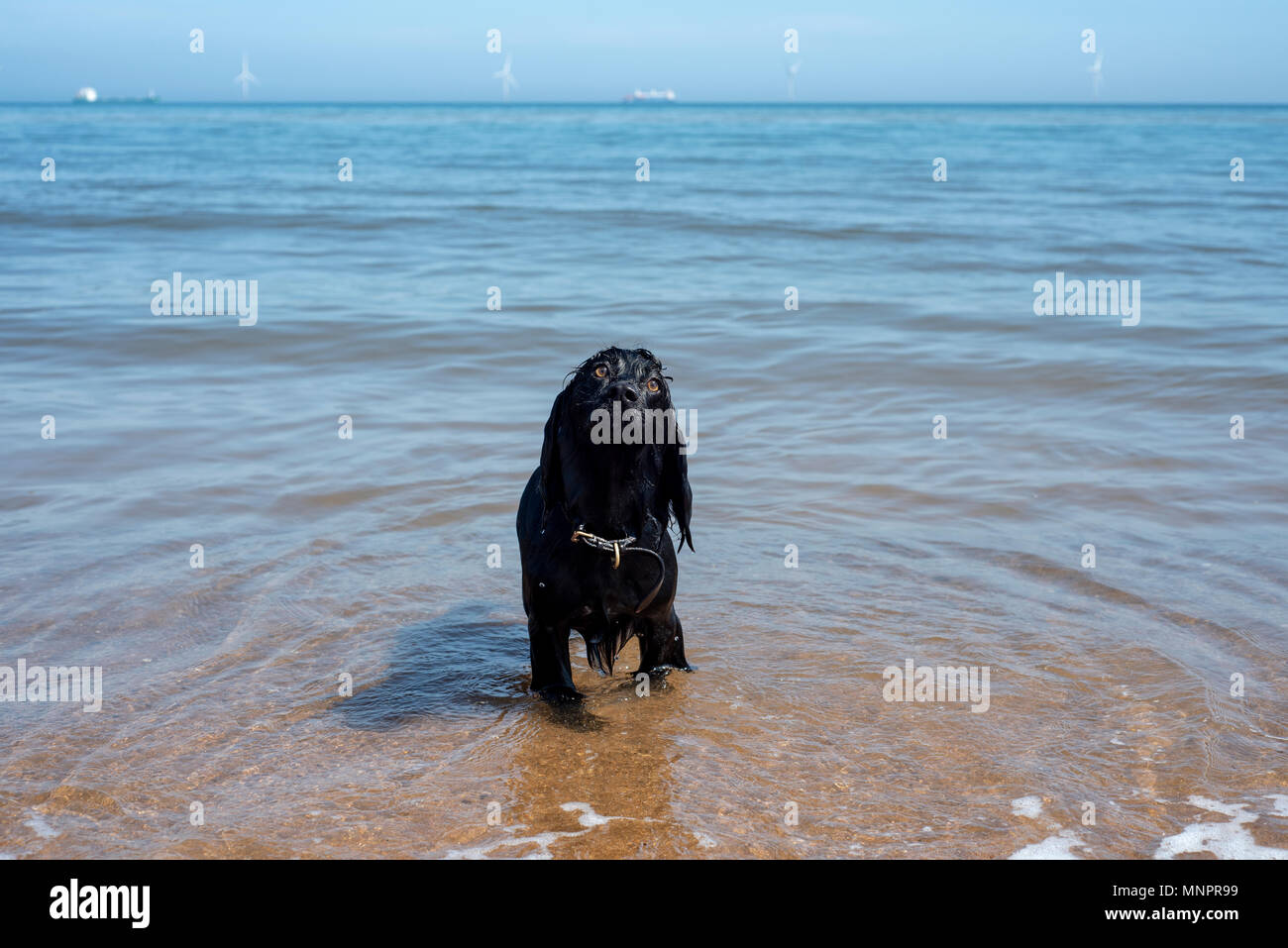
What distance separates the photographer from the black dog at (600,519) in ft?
14.3

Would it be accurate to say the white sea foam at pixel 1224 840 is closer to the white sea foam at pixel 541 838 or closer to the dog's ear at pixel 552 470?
the white sea foam at pixel 541 838

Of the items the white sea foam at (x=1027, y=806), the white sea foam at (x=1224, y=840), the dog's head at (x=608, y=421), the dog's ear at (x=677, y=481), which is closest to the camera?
the white sea foam at (x=1224, y=840)

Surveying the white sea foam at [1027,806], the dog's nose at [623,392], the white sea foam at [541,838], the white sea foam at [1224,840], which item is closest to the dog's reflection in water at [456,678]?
the white sea foam at [541,838]

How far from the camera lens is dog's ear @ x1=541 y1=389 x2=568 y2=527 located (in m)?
4.59

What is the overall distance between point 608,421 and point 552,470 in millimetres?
466

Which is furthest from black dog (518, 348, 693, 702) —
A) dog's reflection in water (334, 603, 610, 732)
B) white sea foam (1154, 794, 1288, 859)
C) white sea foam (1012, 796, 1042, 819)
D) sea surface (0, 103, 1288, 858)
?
white sea foam (1154, 794, 1288, 859)

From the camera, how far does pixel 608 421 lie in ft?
14.1

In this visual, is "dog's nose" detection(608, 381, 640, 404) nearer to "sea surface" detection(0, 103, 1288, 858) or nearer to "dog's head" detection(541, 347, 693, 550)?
"dog's head" detection(541, 347, 693, 550)

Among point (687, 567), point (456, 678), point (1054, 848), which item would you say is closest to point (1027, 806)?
point (1054, 848)

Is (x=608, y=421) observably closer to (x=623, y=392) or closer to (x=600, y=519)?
(x=623, y=392)

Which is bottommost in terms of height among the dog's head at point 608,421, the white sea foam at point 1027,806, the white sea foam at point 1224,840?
the white sea foam at point 1224,840

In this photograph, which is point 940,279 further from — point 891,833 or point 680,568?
point 891,833

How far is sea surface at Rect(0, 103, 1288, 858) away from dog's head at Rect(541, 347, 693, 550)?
1129 mm

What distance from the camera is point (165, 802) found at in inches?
165
